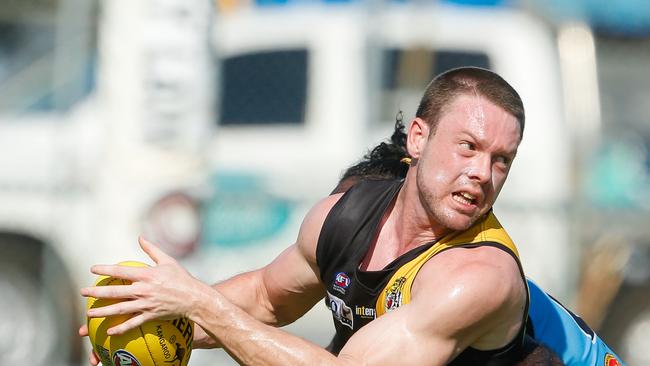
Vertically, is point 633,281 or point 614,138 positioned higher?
point 614,138

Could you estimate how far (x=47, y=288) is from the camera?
854 cm

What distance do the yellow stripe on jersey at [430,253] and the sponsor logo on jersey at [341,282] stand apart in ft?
0.57

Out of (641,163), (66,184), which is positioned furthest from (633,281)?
(66,184)

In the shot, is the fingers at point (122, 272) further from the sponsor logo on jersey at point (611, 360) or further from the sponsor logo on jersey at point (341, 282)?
the sponsor logo on jersey at point (611, 360)

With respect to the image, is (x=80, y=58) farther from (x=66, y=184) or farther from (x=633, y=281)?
(x=633, y=281)

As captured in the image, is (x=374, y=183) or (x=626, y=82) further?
(x=626, y=82)

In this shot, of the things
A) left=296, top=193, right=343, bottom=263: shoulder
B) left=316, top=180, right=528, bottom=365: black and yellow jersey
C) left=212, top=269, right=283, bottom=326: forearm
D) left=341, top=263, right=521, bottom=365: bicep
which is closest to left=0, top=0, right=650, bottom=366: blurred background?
Result: left=212, top=269, right=283, bottom=326: forearm

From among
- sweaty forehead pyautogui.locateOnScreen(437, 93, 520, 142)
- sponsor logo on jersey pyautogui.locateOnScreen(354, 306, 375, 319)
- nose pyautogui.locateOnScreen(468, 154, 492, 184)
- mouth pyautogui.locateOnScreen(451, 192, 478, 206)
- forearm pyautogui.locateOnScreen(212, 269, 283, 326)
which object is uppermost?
sweaty forehead pyautogui.locateOnScreen(437, 93, 520, 142)

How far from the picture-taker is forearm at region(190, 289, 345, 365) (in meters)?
3.73

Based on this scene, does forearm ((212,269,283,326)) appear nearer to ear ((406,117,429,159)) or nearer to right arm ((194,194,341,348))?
right arm ((194,194,341,348))

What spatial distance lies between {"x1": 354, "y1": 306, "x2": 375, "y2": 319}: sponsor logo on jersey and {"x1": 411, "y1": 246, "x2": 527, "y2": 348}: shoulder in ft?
0.85

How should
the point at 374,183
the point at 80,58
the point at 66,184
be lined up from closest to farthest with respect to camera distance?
the point at 374,183, the point at 66,184, the point at 80,58

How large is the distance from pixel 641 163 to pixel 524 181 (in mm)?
756

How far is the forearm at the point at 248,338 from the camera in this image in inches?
147
